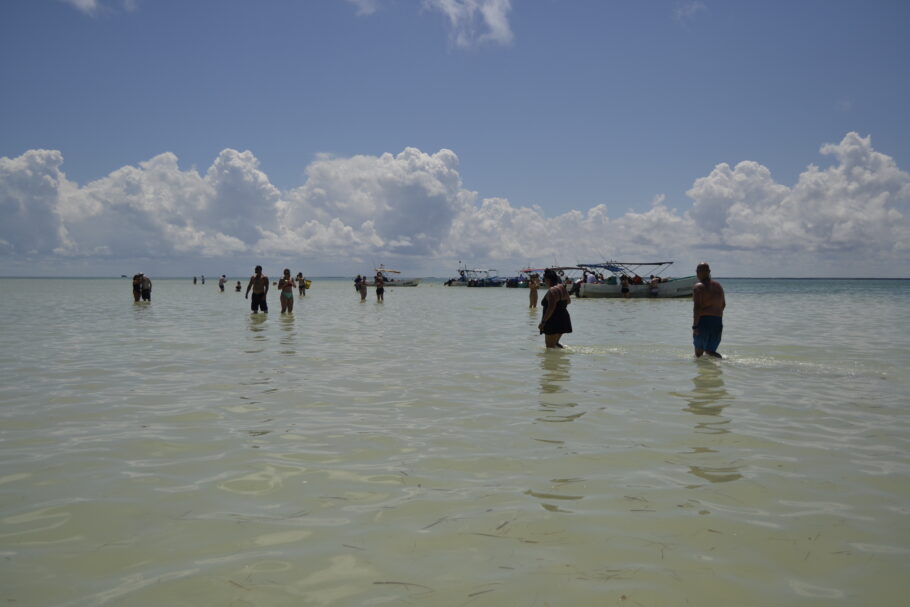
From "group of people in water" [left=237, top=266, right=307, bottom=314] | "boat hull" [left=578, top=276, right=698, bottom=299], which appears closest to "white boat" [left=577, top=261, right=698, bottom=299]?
"boat hull" [left=578, top=276, right=698, bottom=299]

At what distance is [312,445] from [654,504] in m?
3.25

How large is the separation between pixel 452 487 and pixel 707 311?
28.3 feet

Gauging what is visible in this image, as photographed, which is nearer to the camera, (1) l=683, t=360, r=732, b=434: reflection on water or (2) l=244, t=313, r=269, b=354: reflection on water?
(1) l=683, t=360, r=732, b=434: reflection on water

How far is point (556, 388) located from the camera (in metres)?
8.88

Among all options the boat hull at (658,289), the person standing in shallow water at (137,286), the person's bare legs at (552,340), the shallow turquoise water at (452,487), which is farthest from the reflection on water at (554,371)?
the boat hull at (658,289)

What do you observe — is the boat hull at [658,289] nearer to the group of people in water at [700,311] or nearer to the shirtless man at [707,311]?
the group of people in water at [700,311]

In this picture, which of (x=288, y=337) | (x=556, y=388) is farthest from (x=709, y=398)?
(x=288, y=337)

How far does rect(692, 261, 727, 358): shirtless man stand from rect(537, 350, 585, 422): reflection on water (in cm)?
263

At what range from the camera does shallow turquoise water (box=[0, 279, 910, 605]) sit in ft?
10.4

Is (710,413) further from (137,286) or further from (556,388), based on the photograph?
(137,286)

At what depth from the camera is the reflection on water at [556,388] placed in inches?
279

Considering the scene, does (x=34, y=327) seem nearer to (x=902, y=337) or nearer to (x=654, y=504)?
(x=654, y=504)

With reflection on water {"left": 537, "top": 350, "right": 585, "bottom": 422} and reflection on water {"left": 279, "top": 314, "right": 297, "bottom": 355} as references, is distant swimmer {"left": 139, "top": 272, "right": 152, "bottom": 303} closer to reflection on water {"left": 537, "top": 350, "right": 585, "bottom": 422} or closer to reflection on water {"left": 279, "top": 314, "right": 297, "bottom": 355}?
reflection on water {"left": 279, "top": 314, "right": 297, "bottom": 355}

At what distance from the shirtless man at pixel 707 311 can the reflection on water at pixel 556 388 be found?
2.63 meters
